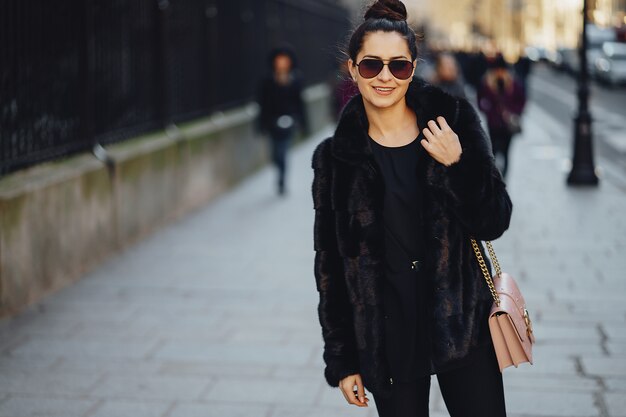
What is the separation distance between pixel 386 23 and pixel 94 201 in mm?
5949

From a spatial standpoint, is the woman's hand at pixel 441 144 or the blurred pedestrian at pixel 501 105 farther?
the blurred pedestrian at pixel 501 105

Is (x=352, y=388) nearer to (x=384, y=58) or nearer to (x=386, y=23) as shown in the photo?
(x=384, y=58)

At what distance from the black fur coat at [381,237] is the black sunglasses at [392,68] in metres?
0.12

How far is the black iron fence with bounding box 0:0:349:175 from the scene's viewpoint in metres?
7.70

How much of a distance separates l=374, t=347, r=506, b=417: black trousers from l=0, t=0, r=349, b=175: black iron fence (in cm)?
128

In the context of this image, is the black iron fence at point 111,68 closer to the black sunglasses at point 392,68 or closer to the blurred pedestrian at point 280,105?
Answer: the black sunglasses at point 392,68

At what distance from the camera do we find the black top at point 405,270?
308cm

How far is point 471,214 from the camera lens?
3047 mm

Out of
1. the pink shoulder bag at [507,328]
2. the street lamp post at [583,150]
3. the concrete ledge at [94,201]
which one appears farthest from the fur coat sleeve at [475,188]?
the street lamp post at [583,150]

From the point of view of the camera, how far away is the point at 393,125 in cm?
316

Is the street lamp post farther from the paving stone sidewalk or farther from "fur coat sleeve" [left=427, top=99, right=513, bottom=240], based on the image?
"fur coat sleeve" [left=427, top=99, right=513, bottom=240]

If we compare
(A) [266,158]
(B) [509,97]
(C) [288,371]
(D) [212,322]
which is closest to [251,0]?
(A) [266,158]

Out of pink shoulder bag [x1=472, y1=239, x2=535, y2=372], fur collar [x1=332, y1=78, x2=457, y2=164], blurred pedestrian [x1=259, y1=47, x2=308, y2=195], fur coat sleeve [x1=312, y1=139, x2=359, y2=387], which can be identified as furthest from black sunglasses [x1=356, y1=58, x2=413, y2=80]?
blurred pedestrian [x1=259, y1=47, x2=308, y2=195]

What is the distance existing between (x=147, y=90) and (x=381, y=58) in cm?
824
